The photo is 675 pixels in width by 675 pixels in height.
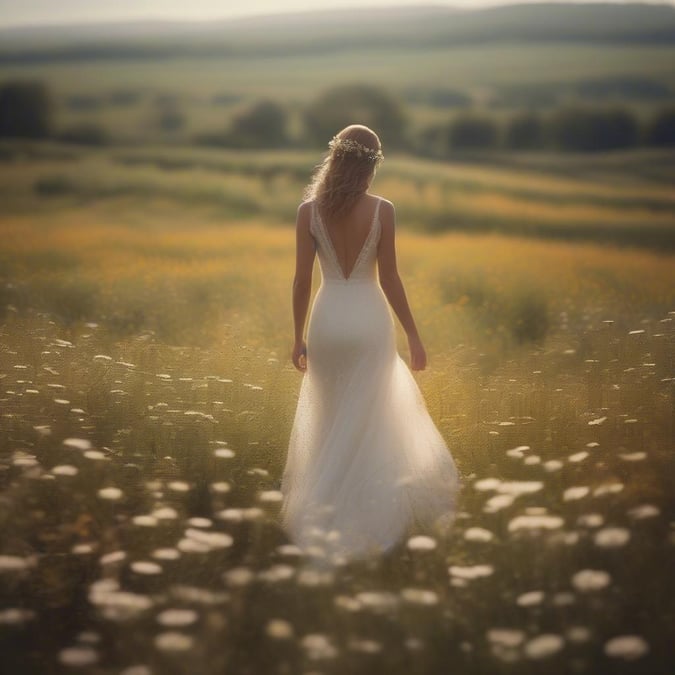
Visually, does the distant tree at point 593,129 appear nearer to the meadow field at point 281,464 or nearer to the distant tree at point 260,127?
the meadow field at point 281,464

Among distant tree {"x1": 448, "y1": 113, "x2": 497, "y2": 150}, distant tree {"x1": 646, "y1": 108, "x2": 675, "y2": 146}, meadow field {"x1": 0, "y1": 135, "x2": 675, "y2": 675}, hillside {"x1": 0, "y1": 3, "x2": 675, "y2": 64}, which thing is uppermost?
hillside {"x1": 0, "y1": 3, "x2": 675, "y2": 64}

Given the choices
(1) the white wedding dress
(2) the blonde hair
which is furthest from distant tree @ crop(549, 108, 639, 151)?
(2) the blonde hair

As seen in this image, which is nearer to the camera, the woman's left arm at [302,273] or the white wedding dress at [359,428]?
the white wedding dress at [359,428]

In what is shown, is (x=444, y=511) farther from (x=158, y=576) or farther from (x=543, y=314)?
(x=543, y=314)

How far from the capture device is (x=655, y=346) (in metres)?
9.25

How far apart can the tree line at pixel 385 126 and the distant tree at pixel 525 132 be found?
3 cm

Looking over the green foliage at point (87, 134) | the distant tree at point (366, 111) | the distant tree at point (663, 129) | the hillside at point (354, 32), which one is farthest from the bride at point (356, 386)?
the distant tree at point (366, 111)

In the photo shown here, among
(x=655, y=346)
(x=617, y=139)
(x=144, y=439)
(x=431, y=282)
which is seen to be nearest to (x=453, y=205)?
(x=617, y=139)

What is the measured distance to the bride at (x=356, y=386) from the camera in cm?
552

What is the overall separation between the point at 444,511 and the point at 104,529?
77.8 inches

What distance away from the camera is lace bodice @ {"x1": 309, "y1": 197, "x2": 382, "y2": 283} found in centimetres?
569

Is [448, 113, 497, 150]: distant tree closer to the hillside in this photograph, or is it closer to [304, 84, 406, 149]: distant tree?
[304, 84, 406, 149]: distant tree

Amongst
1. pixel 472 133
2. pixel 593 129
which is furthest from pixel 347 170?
pixel 472 133

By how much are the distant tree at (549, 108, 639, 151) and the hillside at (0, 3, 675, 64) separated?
73.1 inches
